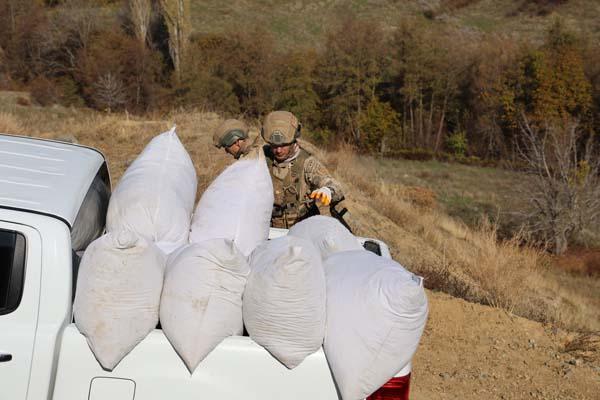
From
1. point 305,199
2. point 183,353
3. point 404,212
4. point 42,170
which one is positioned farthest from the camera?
point 404,212

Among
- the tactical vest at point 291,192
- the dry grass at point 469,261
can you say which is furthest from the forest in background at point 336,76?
the tactical vest at point 291,192

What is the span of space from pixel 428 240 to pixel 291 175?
6.58 m

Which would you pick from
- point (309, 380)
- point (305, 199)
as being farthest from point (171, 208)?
point (305, 199)

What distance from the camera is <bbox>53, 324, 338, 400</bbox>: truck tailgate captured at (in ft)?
7.77

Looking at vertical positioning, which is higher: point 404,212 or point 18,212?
point 18,212

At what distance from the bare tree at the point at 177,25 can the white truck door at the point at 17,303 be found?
125 ft

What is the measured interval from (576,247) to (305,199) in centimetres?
1572

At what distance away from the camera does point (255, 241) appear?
3045mm

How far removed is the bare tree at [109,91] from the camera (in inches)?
1377

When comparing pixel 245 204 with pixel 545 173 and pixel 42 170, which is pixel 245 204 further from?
pixel 545 173

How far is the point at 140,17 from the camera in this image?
41938mm

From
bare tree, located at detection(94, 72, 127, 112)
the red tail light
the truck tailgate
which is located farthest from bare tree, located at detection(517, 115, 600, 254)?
bare tree, located at detection(94, 72, 127, 112)

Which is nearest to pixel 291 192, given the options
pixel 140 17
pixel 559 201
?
pixel 559 201

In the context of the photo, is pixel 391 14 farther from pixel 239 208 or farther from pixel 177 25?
pixel 239 208
